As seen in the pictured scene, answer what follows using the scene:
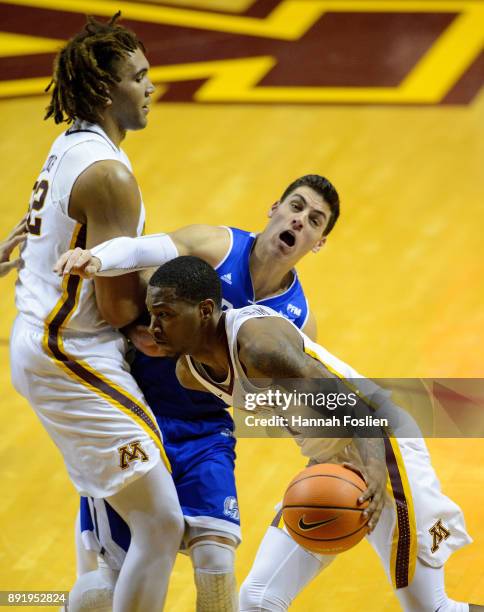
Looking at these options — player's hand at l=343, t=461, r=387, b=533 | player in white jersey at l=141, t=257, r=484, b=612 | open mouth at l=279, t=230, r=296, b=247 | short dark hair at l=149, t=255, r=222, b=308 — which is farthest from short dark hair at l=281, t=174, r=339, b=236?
player's hand at l=343, t=461, r=387, b=533

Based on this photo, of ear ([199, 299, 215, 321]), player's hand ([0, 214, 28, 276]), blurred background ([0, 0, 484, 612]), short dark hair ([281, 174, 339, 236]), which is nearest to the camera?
ear ([199, 299, 215, 321])

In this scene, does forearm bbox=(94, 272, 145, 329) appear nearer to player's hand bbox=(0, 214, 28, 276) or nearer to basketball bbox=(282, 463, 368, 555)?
player's hand bbox=(0, 214, 28, 276)

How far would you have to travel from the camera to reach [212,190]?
846 centimetres

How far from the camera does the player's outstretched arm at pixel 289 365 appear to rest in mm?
3947

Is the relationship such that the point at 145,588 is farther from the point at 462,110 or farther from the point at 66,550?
the point at 462,110

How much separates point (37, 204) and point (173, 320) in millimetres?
792

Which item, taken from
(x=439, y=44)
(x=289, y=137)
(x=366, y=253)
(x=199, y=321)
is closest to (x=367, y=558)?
(x=199, y=321)

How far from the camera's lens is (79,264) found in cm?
414

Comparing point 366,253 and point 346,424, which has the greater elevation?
point 366,253

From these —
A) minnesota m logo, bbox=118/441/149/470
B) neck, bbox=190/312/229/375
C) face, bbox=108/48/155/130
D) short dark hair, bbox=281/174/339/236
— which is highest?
face, bbox=108/48/155/130

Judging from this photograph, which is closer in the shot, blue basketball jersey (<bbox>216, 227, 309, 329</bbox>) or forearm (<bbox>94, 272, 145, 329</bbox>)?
forearm (<bbox>94, 272, 145, 329</bbox>)

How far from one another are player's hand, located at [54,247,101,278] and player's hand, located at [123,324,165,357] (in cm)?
42

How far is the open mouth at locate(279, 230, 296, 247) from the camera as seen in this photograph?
16.4 ft

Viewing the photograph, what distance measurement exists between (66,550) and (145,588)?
1320 millimetres
